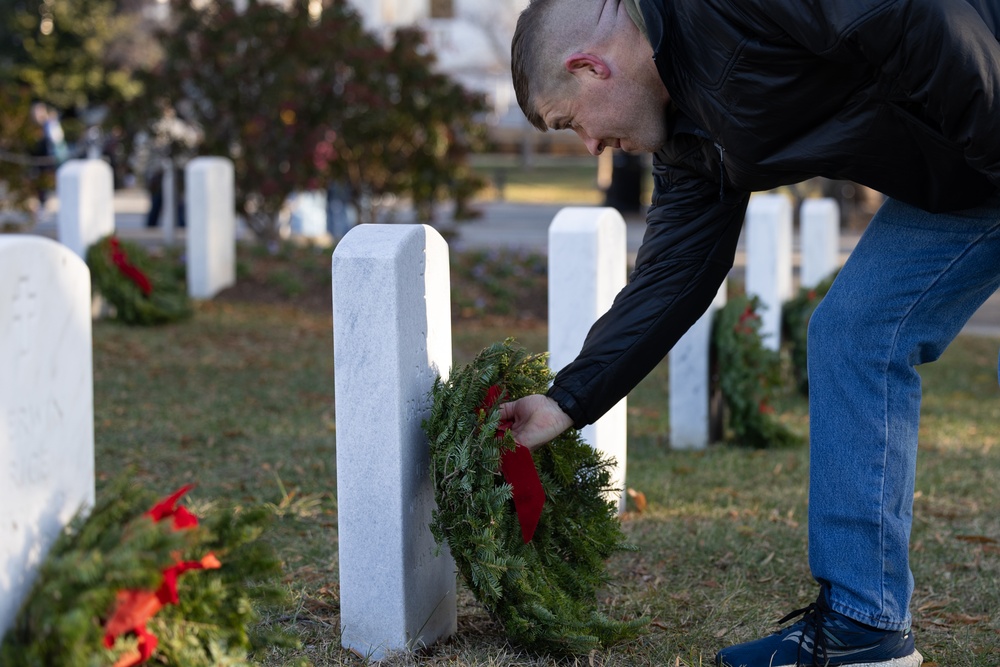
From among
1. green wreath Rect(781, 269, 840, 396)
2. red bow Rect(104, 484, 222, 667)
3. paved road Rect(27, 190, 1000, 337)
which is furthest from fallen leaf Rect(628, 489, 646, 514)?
paved road Rect(27, 190, 1000, 337)

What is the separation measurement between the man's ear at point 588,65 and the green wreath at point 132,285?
5.71 m

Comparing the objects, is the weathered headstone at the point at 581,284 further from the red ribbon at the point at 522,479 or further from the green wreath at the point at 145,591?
the green wreath at the point at 145,591

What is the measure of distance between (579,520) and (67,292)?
4.41ft

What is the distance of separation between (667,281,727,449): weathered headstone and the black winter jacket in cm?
229

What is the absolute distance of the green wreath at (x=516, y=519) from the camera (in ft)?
7.82

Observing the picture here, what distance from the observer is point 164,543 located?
1700 mm

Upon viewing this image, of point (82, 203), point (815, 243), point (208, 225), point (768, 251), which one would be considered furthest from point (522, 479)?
point (208, 225)

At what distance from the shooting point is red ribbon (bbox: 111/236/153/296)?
7375 millimetres

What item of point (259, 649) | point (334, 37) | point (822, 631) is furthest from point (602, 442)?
point (334, 37)

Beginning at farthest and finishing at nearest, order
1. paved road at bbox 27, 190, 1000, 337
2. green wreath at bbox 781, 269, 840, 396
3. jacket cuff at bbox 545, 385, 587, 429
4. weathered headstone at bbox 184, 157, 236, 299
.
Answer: paved road at bbox 27, 190, 1000, 337
weathered headstone at bbox 184, 157, 236, 299
green wreath at bbox 781, 269, 840, 396
jacket cuff at bbox 545, 385, 587, 429

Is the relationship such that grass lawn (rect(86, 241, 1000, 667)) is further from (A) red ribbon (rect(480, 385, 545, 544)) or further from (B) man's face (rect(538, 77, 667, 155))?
(B) man's face (rect(538, 77, 667, 155))

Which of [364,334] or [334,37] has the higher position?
[334,37]

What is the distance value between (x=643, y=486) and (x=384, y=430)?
79.6 inches

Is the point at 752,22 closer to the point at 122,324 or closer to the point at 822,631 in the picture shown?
the point at 822,631
